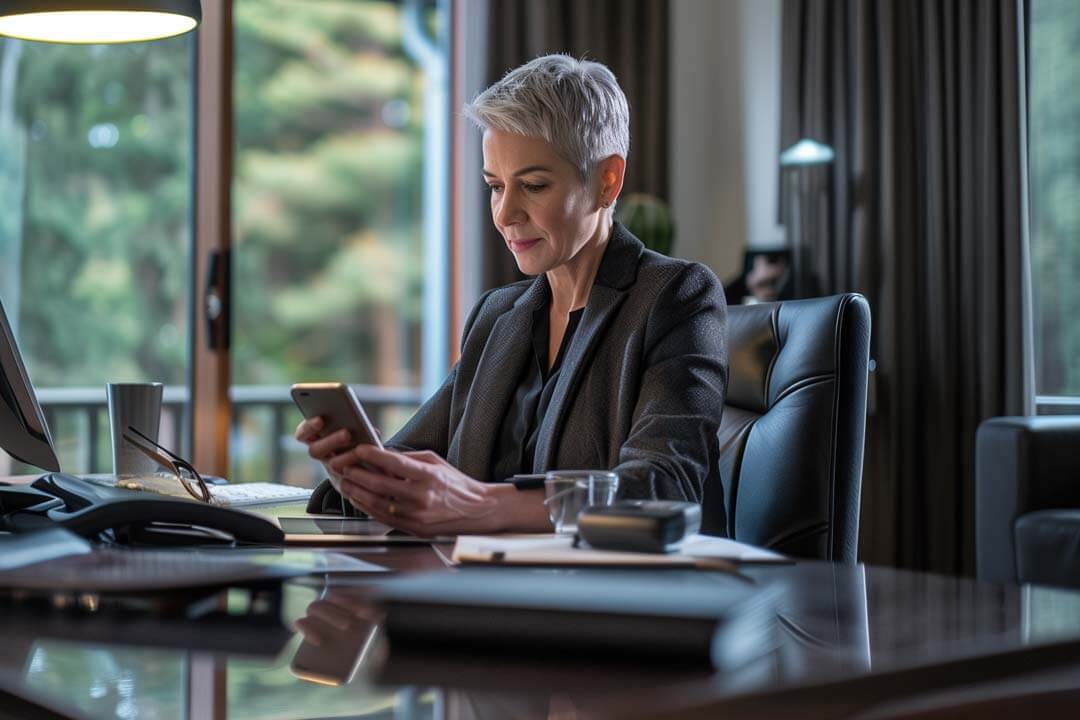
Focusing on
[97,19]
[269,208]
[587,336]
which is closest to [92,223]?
[269,208]

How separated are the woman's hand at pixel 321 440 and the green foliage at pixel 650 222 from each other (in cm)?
313

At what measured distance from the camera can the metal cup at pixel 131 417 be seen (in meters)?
1.58

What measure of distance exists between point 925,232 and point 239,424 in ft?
11.4

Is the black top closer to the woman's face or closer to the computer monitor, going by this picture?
the woman's face

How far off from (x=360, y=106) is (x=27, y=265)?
Answer: 11.3 feet

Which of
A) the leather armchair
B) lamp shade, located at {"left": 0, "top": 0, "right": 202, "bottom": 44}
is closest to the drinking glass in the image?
lamp shade, located at {"left": 0, "top": 0, "right": 202, "bottom": 44}

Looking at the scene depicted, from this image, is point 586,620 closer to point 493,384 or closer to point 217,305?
point 493,384

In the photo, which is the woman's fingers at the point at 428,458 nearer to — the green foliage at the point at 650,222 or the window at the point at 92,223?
the green foliage at the point at 650,222

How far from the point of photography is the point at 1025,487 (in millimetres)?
2846

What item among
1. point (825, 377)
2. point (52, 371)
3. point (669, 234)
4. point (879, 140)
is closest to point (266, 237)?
point (52, 371)

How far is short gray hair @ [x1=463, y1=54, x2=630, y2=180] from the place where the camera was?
163cm

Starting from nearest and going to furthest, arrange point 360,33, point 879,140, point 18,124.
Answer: point 879,140 < point 18,124 < point 360,33

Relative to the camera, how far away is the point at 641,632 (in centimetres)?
61

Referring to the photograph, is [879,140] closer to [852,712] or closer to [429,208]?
[429,208]
